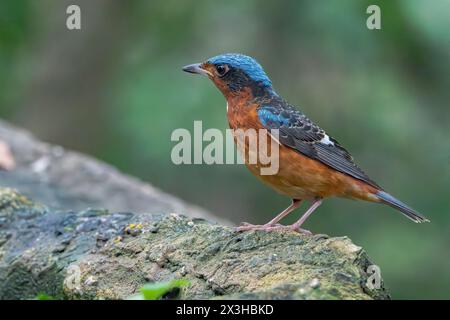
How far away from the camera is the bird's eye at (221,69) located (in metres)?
5.88

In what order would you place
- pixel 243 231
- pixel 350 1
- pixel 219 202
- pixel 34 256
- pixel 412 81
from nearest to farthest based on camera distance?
pixel 243 231, pixel 34 256, pixel 350 1, pixel 412 81, pixel 219 202

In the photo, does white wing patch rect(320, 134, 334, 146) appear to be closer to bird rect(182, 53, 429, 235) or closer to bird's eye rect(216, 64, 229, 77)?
bird rect(182, 53, 429, 235)

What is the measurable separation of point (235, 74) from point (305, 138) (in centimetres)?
75

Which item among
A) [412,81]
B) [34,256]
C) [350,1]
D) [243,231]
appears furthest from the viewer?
[412,81]

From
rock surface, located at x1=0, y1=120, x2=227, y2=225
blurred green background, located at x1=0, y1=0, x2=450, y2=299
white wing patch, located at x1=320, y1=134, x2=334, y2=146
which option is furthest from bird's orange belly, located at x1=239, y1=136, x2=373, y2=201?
blurred green background, located at x1=0, y1=0, x2=450, y2=299

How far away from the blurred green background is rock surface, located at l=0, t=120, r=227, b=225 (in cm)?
265

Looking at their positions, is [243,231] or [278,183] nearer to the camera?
[243,231]

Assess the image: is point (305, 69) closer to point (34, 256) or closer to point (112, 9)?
point (112, 9)

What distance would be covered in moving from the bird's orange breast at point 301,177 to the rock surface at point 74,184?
4.13 feet

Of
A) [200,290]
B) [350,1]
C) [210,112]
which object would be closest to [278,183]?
[200,290]

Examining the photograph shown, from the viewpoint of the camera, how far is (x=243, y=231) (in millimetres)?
4695

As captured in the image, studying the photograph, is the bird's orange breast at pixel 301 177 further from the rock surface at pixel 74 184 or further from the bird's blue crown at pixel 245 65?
the rock surface at pixel 74 184

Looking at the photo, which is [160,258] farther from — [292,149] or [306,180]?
[292,149]

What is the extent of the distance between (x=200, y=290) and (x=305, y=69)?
6.97 meters
